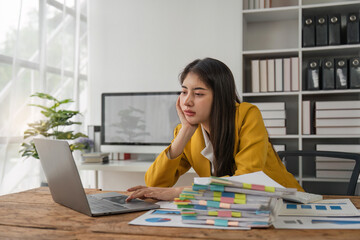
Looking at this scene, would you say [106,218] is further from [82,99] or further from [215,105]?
[82,99]

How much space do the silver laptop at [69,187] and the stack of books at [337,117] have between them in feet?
6.85

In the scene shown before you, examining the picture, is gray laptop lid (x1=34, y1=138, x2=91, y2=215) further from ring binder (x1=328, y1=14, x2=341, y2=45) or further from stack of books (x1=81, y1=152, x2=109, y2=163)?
ring binder (x1=328, y1=14, x2=341, y2=45)

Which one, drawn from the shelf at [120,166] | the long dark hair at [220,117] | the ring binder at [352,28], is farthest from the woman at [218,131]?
the ring binder at [352,28]

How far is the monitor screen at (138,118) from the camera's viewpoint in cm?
322

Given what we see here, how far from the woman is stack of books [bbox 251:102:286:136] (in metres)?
1.48

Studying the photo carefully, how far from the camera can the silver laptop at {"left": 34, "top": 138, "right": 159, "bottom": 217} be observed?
1.04 meters

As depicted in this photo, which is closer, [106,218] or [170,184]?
[106,218]

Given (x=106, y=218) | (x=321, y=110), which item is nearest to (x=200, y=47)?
(x=321, y=110)

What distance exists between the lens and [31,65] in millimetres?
2943

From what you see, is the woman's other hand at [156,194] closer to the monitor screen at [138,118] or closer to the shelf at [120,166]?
the shelf at [120,166]

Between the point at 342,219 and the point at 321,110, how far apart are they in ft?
6.76

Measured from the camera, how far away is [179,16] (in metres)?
3.40

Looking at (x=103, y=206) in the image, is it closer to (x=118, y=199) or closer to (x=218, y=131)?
(x=118, y=199)

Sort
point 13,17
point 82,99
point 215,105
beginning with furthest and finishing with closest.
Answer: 1. point 82,99
2. point 13,17
3. point 215,105
